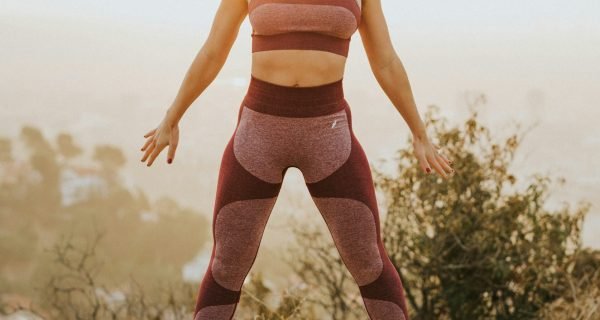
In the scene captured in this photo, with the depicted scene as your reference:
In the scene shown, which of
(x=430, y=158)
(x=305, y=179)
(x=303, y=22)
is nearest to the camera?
(x=303, y=22)

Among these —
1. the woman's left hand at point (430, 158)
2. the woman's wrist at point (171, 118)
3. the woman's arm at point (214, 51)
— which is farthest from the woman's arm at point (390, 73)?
the woman's wrist at point (171, 118)

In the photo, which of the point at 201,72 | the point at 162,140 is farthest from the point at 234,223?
the point at 201,72

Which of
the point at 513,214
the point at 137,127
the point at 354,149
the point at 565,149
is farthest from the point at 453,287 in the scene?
the point at 137,127

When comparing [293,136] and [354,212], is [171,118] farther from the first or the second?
[354,212]

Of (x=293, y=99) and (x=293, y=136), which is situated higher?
(x=293, y=99)

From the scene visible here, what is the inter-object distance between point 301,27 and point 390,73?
36cm

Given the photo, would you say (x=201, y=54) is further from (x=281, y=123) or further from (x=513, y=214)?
(x=513, y=214)


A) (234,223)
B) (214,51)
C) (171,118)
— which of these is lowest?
(234,223)

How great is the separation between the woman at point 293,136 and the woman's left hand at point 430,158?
21 centimetres

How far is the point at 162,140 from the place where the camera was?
2.07 m

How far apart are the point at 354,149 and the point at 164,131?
2.09 ft

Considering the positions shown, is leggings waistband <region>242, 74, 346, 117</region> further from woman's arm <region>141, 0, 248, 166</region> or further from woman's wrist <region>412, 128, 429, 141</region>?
woman's wrist <region>412, 128, 429, 141</region>

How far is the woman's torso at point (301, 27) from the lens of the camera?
6.24 feet

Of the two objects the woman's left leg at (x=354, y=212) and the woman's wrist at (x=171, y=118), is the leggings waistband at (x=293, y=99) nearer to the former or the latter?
the woman's left leg at (x=354, y=212)
